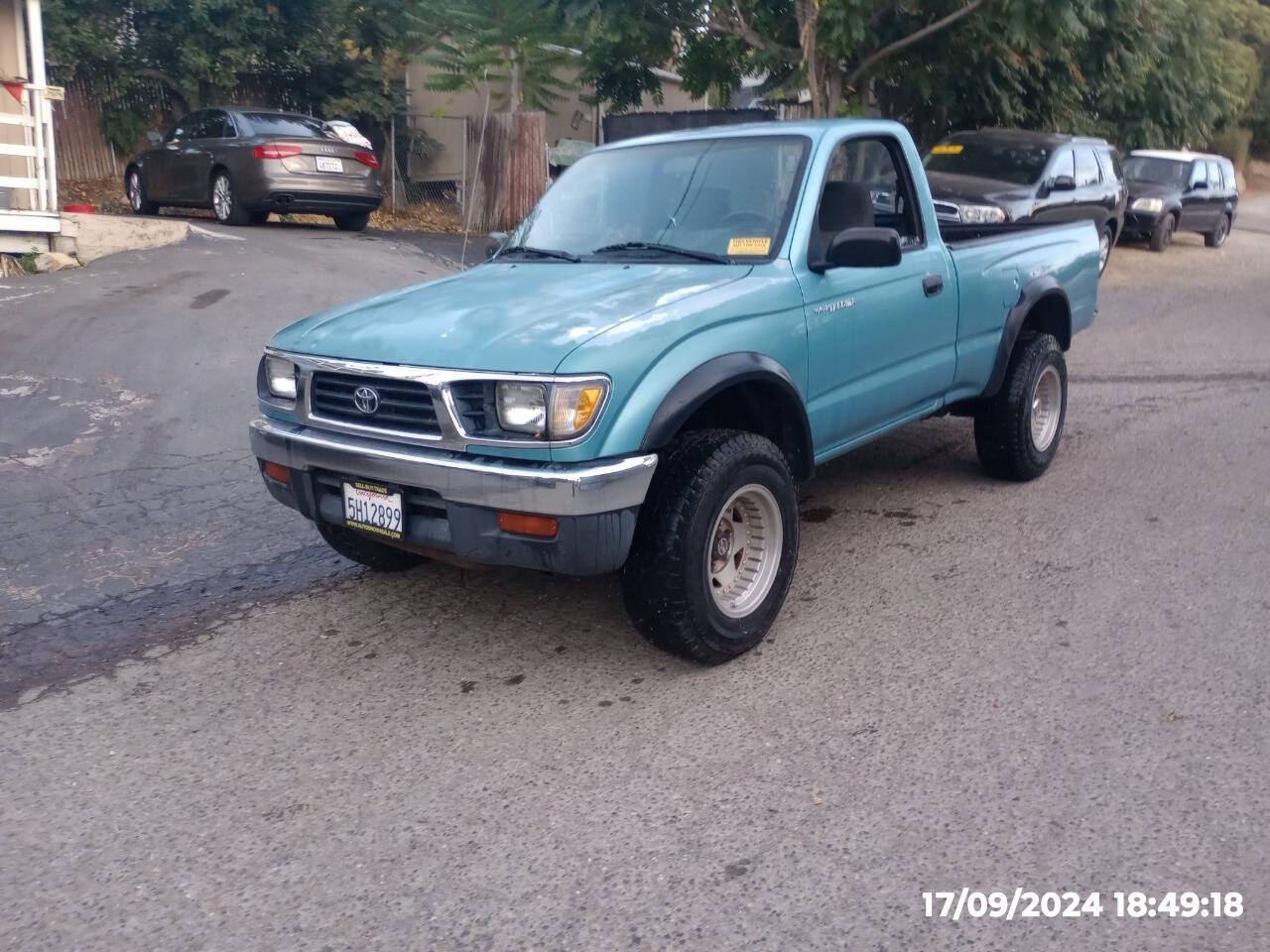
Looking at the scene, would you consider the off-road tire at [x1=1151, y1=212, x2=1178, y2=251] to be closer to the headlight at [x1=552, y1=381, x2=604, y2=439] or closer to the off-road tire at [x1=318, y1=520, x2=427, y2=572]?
the off-road tire at [x1=318, y1=520, x2=427, y2=572]

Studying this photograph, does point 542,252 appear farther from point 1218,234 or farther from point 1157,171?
point 1218,234

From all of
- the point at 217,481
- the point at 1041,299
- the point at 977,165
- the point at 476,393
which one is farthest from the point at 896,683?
the point at 977,165

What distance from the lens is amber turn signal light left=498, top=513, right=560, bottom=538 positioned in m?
3.92

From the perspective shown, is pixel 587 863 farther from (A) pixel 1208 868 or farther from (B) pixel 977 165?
(B) pixel 977 165

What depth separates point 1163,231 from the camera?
20375mm

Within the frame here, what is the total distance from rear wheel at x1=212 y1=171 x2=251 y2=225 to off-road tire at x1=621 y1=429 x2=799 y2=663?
12179 millimetres

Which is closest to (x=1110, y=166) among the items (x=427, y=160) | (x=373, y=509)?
(x=427, y=160)

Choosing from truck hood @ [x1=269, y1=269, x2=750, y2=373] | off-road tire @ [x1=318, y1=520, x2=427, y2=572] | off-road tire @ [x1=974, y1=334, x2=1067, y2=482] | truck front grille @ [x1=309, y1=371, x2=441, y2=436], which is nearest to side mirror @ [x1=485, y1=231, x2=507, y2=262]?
truck hood @ [x1=269, y1=269, x2=750, y2=373]

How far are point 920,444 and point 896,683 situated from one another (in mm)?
3631

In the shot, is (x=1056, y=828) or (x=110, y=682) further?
(x=110, y=682)

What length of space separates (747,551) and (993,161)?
11931 mm

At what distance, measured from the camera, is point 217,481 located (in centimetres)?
670

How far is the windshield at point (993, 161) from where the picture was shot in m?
14.9

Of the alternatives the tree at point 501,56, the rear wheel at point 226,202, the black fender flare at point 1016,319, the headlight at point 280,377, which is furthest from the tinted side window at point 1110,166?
the headlight at point 280,377
